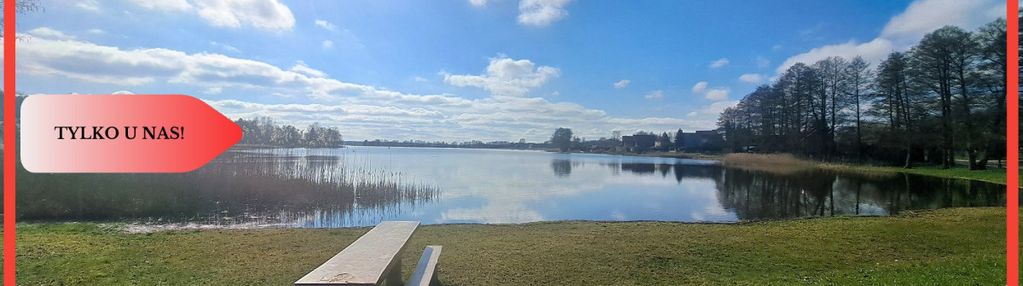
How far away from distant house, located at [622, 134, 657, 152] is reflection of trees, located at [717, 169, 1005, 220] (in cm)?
6203

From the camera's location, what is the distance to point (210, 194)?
12.7 m

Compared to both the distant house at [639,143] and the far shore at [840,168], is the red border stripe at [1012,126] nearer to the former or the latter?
the far shore at [840,168]

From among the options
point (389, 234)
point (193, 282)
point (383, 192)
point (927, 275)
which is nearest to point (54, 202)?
point (383, 192)

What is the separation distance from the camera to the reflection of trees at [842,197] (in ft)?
39.1

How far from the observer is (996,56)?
20.1m

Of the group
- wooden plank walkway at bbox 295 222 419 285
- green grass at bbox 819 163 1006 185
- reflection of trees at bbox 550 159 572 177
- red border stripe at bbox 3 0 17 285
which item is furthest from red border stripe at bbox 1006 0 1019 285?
reflection of trees at bbox 550 159 572 177

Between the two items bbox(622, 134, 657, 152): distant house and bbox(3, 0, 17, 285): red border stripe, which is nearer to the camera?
bbox(3, 0, 17, 285): red border stripe

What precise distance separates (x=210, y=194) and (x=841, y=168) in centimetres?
3448

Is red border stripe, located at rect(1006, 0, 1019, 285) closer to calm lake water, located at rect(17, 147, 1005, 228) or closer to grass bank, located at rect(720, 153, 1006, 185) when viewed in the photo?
calm lake water, located at rect(17, 147, 1005, 228)

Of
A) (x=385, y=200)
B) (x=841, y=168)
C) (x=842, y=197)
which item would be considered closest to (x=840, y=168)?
(x=841, y=168)

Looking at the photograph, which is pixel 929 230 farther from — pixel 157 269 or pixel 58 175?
pixel 58 175

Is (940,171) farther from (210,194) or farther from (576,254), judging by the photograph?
(210,194)

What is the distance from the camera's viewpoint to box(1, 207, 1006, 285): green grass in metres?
4.68

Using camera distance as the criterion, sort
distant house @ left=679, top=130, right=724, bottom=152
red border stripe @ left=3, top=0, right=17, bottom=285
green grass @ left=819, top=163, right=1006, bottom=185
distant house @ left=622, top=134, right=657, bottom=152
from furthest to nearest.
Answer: distant house @ left=622, top=134, right=657, bottom=152
distant house @ left=679, top=130, right=724, bottom=152
green grass @ left=819, top=163, right=1006, bottom=185
red border stripe @ left=3, top=0, right=17, bottom=285
